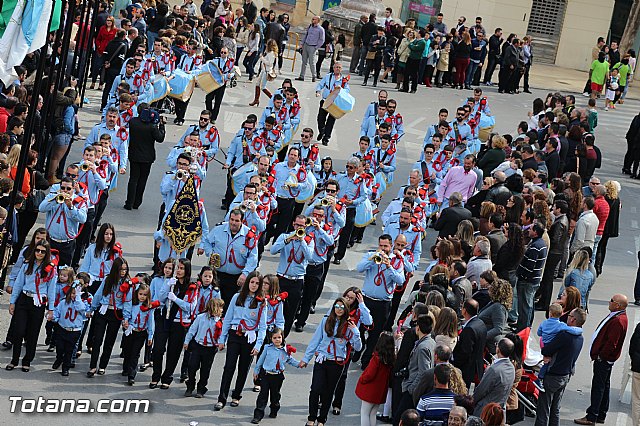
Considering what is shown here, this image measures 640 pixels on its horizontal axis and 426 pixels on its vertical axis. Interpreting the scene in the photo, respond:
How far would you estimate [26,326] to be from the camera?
45.9 feet

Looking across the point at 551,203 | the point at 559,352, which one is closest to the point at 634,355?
the point at 559,352

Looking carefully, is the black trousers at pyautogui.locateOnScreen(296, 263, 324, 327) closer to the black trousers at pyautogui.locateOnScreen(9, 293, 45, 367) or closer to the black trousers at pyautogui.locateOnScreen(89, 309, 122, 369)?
the black trousers at pyautogui.locateOnScreen(89, 309, 122, 369)

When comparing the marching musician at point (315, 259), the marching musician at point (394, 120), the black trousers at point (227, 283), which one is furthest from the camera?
the marching musician at point (394, 120)

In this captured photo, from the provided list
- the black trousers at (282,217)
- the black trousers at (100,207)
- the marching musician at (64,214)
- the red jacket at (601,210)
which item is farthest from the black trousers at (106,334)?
the red jacket at (601,210)

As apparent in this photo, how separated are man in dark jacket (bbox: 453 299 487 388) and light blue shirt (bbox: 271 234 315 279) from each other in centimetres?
265

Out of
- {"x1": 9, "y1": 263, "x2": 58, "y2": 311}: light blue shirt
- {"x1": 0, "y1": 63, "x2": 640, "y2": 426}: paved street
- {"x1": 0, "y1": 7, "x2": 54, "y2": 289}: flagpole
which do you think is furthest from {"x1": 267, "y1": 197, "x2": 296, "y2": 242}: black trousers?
{"x1": 9, "y1": 263, "x2": 58, "y2": 311}: light blue shirt

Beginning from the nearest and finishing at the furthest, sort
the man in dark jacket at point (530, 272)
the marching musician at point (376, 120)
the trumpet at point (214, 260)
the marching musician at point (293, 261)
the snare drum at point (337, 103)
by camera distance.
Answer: the trumpet at point (214, 260)
the marching musician at point (293, 261)
the man in dark jacket at point (530, 272)
the marching musician at point (376, 120)
the snare drum at point (337, 103)

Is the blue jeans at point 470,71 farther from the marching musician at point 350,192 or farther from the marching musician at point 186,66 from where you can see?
the marching musician at point 350,192

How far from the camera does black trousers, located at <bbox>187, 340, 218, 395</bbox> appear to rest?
13930 mm

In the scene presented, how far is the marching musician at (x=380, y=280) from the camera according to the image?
15.0m

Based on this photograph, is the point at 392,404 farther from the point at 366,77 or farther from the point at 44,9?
the point at 366,77

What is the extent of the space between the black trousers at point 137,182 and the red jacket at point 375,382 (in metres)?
7.33

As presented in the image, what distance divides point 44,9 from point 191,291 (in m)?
3.44

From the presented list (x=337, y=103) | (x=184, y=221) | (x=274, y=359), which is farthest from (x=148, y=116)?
(x=274, y=359)
